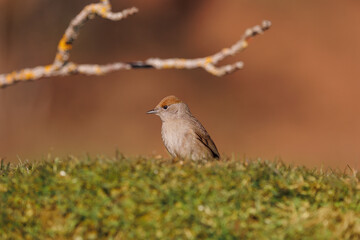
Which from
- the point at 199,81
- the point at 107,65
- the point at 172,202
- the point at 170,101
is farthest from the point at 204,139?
the point at 199,81

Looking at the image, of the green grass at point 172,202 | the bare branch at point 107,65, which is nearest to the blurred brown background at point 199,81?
the green grass at point 172,202

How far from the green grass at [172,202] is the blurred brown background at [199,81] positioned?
34.6ft

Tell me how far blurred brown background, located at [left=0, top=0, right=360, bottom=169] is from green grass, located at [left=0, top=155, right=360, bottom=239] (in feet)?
34.6

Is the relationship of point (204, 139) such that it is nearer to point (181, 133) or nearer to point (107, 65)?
point (181, 133)

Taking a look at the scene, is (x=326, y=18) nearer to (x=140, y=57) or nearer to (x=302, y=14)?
(x=302, y=14)

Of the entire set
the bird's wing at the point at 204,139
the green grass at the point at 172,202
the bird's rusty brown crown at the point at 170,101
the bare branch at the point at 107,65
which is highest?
the bird's rusty brown crown at the point at 170,101

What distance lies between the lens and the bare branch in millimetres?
5445

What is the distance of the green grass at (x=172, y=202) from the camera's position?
6086mm

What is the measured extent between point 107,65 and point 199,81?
13.7 m

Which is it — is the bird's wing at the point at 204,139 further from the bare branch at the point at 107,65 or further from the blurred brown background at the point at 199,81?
the blurred brown background at the point at 199,81

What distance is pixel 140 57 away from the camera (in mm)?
19469

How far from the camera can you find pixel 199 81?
19266 millimetres

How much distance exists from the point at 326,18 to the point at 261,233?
14222 millimetres

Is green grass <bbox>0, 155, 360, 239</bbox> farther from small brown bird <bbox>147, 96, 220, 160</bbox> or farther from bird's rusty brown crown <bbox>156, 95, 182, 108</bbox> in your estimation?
bird's rusty brown crown <bbox>156, 95, 182, 108</bbox>
